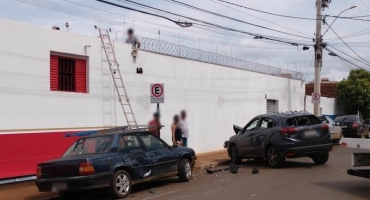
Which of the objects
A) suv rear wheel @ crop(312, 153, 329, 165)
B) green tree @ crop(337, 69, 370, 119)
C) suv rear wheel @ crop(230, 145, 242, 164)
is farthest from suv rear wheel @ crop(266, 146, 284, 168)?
green tree @ crop(337, 69, 370, 119)

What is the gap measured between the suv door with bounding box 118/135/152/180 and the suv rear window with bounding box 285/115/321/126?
5.18 meters

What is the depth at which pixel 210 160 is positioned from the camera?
17.5m

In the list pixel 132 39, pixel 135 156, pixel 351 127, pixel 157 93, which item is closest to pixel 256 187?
pixel 135 156

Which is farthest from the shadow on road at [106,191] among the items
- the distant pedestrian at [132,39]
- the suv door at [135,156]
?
the distant pedestrian at [132,39]

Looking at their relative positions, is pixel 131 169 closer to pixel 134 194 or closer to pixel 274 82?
pixel 134 194

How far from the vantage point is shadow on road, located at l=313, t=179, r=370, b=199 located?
32.4 ft

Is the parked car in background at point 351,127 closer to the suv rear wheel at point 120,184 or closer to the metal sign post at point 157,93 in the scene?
the metal sign post at point 157,93

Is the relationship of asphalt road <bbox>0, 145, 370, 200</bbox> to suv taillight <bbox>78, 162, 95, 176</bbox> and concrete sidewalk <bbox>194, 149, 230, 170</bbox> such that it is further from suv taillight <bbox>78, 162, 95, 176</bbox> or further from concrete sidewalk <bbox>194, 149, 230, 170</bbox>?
concrete sidewalk <bbox>194, 149, 230, 170</bbox>

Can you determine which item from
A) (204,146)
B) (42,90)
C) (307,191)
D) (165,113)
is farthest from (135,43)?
(307,191)

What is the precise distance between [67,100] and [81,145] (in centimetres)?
394

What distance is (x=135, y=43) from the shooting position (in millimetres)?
17141

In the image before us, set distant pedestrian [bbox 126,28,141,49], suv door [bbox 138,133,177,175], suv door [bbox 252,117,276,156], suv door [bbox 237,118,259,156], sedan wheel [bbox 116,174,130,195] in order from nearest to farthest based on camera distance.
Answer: sedan wheel [bbox 116,174,130,195] < suv door [bbox 138,133,177,175] < suv door [bbox 252,117,276,156] < suv door [bbox 237,118,259,156] < distant pedestrian [bbox 126,28,141,49]

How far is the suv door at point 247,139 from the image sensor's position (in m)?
15.5

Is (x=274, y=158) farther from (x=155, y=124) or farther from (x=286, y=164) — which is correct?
(x=155, y=124)
